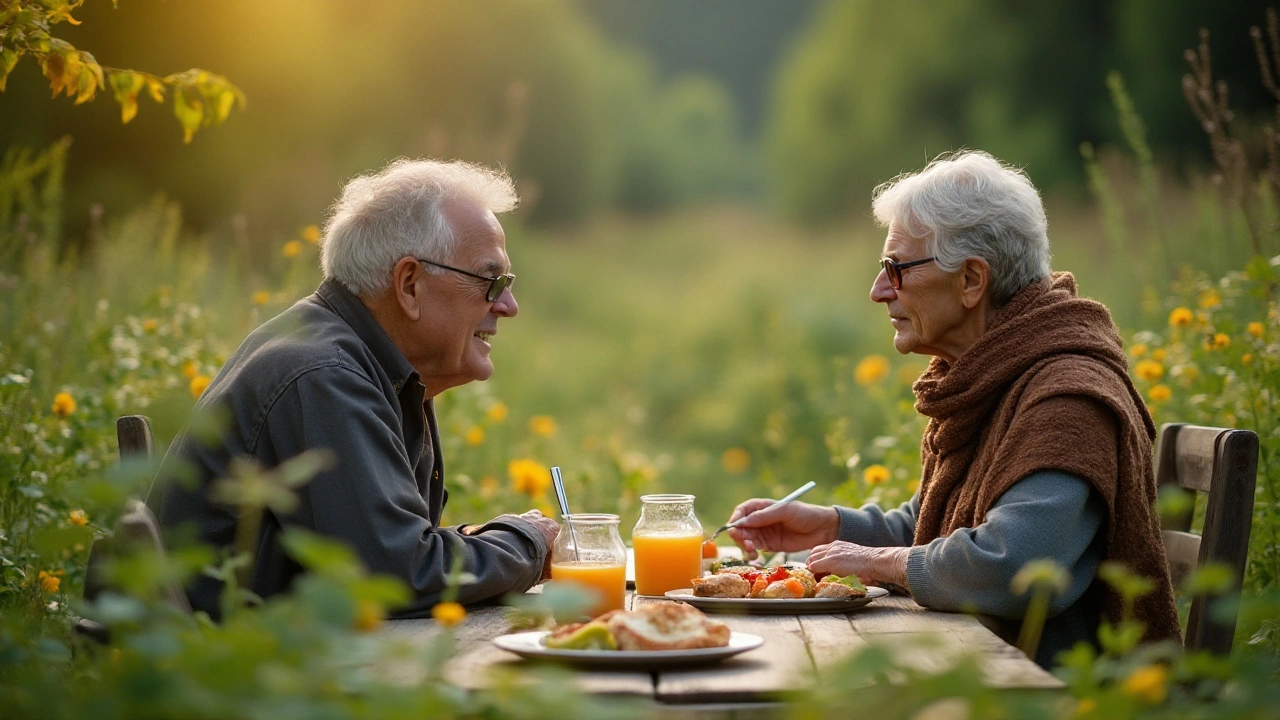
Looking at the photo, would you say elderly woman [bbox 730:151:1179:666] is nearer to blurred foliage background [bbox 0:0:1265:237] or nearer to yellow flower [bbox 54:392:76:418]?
yellow flower [bbox 54:392:76:418]

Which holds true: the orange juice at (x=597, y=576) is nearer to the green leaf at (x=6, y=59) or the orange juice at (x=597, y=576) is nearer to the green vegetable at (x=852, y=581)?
the green vegetable at (x=852, y=581)

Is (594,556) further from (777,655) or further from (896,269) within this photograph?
(896,269)

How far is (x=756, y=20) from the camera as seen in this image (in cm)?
1978

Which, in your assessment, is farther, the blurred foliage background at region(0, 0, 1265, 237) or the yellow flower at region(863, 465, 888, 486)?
the blurred foliage background at region(0, 0, 1265, 237)

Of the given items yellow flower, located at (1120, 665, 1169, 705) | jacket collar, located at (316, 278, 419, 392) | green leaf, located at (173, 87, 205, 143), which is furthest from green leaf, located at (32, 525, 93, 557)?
green leaf, located at (173, 87, 205, 143)

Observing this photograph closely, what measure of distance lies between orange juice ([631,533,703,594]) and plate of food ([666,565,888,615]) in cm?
5

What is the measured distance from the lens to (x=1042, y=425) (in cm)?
224

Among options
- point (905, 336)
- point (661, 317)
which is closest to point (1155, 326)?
point (905, 336)

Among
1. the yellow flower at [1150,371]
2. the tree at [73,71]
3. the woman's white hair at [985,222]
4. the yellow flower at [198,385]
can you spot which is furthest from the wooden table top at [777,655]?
the yellow flower at [198,385]

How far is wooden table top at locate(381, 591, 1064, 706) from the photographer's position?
4.74 ft

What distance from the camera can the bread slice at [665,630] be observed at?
1600 millimetres

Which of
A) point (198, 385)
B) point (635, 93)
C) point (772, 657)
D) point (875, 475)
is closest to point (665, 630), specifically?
point (772, 657)

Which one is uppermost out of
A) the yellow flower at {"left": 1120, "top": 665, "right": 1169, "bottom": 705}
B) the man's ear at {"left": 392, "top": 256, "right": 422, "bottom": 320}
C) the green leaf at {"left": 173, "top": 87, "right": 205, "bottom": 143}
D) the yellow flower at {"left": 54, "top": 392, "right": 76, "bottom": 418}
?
the green leaf at {"left": 173, "top": 87, "right": 205, "bottom": 143}

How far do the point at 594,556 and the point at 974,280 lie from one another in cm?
108
